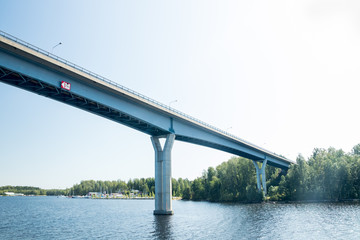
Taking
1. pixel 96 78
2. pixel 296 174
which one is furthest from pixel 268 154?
pixel 96 78

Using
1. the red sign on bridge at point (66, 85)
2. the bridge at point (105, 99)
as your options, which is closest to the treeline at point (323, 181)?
the bridge at point (105, 99)

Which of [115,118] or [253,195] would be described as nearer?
[115,118]

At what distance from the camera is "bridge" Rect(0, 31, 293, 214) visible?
3105 centimetres

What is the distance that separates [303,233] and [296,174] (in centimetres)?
6105

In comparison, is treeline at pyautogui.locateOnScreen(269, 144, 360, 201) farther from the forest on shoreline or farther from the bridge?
the bridge

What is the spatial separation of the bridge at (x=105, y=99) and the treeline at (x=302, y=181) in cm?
3349

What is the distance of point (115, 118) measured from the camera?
157ft

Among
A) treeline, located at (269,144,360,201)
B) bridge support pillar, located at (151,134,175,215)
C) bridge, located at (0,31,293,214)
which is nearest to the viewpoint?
bridge, located at (0,31,293,214)

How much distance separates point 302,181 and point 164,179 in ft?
177

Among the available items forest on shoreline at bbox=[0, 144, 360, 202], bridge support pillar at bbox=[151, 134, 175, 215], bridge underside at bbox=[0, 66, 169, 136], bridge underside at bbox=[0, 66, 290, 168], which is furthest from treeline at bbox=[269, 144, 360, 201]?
bridge underside at bbox=[0, 66, 169, 136]

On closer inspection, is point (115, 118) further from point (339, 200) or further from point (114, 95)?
point (339, 200)

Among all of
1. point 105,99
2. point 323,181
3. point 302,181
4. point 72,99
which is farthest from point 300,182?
point 72,99

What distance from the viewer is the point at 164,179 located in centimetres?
4991

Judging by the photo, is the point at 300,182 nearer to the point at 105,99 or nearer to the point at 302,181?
the point at 302,181
